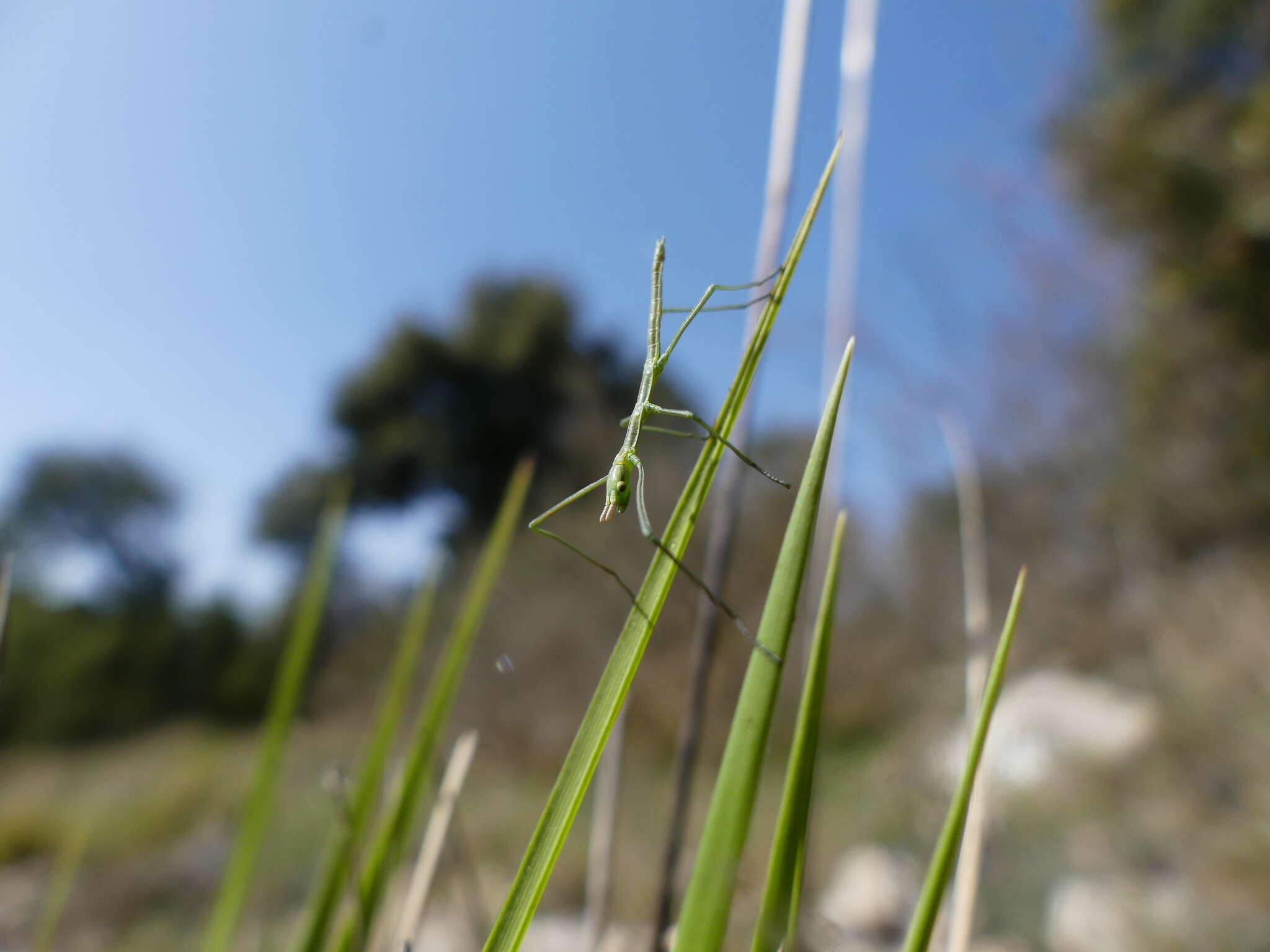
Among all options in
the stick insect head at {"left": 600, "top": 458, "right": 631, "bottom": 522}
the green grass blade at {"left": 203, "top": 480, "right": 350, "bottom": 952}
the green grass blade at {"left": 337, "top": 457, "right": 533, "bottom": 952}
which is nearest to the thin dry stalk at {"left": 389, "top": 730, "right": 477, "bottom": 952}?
the green grass blade at {"left": 337, "top": 457, "right": 533, "bottom": 952}

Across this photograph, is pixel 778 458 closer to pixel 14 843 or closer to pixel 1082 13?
pixel 1082 13

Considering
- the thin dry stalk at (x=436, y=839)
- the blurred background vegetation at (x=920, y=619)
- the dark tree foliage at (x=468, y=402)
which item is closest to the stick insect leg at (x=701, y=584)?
the thin dry stalk at (x=436, y=839)

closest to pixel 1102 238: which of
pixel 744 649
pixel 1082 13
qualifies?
pixel 1082 13

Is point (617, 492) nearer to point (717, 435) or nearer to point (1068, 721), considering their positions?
point (717, 435)

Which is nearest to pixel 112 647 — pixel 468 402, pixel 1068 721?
pixel 468 402

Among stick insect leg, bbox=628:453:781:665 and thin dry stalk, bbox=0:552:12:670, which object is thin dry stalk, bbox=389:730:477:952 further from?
thin dry stalk, bbox=0:552:12:670

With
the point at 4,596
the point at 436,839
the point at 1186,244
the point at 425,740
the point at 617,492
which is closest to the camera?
the point at 4,596

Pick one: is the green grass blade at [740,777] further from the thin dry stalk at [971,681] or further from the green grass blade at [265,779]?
the green grass blade at [265,779]
